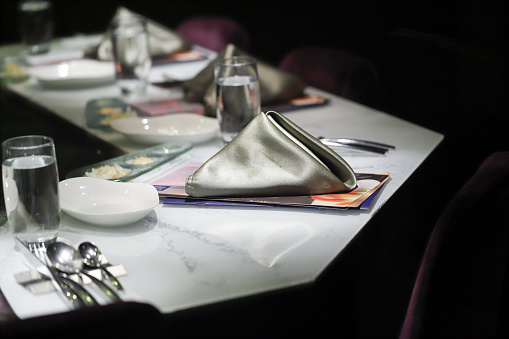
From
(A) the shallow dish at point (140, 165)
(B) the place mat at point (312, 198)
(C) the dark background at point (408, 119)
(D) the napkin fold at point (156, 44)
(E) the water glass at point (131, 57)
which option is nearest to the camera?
(B) the place mat at point (312, 198)

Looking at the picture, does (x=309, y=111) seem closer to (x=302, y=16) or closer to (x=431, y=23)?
(x=431, y=23)

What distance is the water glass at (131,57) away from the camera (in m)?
1.84

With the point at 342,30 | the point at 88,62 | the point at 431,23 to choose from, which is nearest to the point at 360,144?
the point at 88,62

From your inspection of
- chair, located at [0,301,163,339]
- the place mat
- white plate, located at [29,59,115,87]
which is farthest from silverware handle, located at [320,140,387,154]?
white plate, located at [29,59,115,87]

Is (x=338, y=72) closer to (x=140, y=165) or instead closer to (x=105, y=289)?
(x=140, y=165)

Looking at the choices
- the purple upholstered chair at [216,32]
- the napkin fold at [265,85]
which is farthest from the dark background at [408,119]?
the purple upholstered chair at [216,32]

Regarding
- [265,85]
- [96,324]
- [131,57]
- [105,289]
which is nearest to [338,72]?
[265,85]

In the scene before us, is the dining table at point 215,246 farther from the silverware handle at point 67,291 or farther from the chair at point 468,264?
the chair at point 468,264

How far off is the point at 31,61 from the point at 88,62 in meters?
0.30

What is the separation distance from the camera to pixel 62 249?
2.88 feet

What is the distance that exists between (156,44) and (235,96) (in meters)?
1.04

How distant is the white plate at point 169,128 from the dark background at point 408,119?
110 millimetres

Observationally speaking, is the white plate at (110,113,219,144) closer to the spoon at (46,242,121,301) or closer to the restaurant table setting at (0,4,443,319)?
the restaurant table setting at (0,4,443,319)

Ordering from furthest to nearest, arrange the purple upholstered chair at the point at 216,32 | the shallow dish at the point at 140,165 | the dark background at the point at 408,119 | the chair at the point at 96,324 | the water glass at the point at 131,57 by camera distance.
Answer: the purple upholstered chair at the point at 216,32
the water glass at the point at 131,57
the dark background at the point at 408,119
the shallow dish at the point at 140,165
the chair at the point at 96,324
